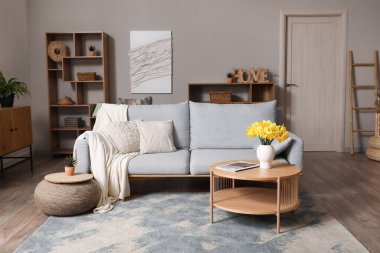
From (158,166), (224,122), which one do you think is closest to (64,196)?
(158,166)

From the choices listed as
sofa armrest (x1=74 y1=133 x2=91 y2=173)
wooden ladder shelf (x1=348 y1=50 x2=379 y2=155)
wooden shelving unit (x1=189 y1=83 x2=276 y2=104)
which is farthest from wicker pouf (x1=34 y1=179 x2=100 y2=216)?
wooden ladder shelf (x1=348 y1=50 x2=379 y2=155)

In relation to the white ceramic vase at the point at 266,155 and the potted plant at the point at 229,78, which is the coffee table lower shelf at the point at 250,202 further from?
the potted plant at the point at 229,78

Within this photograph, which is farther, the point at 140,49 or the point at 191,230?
the point at 140,49

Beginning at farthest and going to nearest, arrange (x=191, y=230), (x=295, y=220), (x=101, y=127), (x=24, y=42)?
(x=24, y=42) → (x=101, y=127) → (x=295, y=220) → (x=191, y=230)

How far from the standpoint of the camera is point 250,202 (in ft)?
10.3

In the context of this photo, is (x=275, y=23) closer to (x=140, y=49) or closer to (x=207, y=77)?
(x=207, y=77)

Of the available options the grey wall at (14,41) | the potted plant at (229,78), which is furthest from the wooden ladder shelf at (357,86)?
the grey wall at (14,41)

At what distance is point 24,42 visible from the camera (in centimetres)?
608

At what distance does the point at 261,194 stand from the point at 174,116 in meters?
1.44

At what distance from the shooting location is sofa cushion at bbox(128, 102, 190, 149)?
436 centimetres

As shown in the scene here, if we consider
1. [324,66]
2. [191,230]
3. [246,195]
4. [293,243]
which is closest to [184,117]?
[246,195]

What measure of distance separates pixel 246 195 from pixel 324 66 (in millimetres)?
3695

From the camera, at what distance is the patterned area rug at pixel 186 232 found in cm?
266

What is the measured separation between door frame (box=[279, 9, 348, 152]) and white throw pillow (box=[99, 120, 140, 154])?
3.00 m
